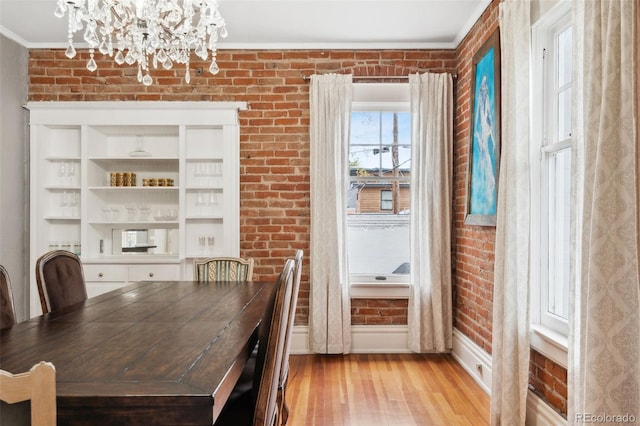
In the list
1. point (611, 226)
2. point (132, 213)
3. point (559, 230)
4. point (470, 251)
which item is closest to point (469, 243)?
point (470, 251)

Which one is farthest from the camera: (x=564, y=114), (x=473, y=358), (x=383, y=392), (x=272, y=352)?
(x=473, y=358)

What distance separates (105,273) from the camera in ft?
11.9

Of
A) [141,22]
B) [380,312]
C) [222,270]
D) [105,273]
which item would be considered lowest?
[380,312]

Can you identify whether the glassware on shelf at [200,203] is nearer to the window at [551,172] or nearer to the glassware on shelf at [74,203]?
the glassware on shelf at [74,203]

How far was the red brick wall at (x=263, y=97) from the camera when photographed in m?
3.75

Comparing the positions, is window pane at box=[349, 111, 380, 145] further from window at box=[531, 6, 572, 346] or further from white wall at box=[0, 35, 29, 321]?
white wall at box=[0, 35, 29, 321]

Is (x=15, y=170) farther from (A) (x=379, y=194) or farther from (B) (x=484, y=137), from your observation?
(B) (x=484, y=137)

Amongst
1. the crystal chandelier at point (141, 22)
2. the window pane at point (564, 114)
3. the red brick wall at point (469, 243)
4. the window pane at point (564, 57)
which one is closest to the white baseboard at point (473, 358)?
the red brick wall at point (469, 243)

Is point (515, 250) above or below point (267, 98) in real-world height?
below

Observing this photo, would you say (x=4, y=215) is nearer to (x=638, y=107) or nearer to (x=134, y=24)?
(x=134, y=24)

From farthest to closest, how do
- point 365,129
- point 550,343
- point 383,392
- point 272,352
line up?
point 365,129, point 383,392, point 550,343, point 272,352

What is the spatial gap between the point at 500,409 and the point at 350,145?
8.04ft

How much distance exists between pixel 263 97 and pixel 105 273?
83.2 inches

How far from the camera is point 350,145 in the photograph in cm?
387
